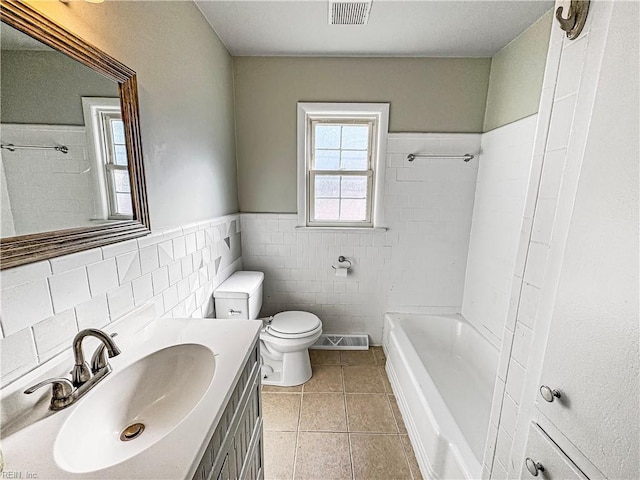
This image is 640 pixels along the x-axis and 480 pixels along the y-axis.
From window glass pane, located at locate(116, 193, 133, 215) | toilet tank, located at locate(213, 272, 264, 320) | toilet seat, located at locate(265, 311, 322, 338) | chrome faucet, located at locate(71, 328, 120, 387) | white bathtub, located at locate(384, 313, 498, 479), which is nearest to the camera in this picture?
chrome faucet, located at locate(71, 328, 120, 387)

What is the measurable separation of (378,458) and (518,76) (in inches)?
101

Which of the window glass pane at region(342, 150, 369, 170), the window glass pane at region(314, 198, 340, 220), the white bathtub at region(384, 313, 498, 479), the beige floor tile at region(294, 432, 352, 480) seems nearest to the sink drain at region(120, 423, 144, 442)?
the beige floor tile at region(294, 432, 352, 480)

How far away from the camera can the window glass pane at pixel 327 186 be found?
2.45 metres

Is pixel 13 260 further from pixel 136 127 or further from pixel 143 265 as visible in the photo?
pixel 136 127

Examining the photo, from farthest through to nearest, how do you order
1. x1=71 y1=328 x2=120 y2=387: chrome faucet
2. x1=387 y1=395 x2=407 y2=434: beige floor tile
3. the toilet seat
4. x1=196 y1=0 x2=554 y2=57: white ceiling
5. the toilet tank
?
the toilet seat → the toilet tank → x1=387 y1=395 x2=407 y2=434: beige floor tile → x1=196 y1=0 x2=554 y2=57: white ceiling → x1=71 y1=328 x2=120 y2=387: chrome faucet

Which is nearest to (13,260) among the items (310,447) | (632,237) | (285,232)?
(632,237)

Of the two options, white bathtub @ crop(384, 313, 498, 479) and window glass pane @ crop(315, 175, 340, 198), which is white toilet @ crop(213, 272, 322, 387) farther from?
window glass pane @ crop(315, 175, 340, 198)

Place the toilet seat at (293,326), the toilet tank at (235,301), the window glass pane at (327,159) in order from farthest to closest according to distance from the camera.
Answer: the window glass pane at (327,159) < the toilet seat at (293,326) < the toilet tank at (235,301)

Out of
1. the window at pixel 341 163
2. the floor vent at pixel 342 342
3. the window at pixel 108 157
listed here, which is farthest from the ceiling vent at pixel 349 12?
the floor vent at pixel 342 342

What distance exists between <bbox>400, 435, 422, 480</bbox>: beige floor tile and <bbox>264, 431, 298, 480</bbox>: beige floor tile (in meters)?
Answer: 0.65

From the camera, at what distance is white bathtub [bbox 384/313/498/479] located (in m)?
1.33

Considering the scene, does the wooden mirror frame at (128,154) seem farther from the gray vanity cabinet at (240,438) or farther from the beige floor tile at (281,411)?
the beige floor tile at (281,411)

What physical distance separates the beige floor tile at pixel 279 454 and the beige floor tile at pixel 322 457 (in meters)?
0.04

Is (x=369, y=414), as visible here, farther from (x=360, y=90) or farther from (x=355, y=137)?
(x=360, y=90)
